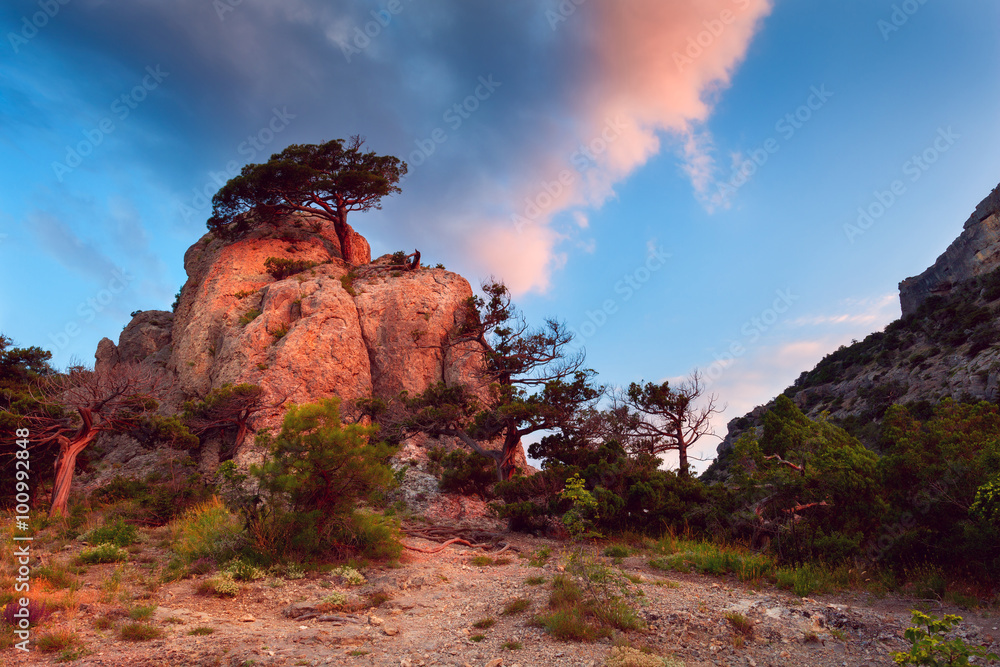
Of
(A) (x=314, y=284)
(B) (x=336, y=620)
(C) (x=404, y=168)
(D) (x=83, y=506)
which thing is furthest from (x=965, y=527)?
(C) (x=404, y=168)

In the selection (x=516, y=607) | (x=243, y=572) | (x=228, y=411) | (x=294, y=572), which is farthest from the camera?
(x=228, y=411)

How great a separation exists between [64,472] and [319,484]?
33.7ft

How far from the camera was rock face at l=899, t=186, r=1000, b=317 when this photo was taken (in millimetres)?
50500

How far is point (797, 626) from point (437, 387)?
1540cm

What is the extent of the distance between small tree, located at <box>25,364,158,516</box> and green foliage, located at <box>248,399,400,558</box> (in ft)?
27.9

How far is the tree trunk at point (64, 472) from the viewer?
14.5m

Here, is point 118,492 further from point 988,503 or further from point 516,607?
point 988,503

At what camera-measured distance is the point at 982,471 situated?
8.43 m

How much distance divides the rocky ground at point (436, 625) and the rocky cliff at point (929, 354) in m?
21.0

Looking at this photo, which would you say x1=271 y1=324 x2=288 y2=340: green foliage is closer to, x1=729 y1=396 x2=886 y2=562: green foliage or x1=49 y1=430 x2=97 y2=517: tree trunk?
x1=49 y1=430 x2=97 y2=517: tree trunk

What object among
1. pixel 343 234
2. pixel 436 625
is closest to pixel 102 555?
pixel 436 625

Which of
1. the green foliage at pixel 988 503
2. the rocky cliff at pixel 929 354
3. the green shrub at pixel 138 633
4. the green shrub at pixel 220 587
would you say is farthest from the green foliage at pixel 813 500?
the rocky cliff at pixel 929 354

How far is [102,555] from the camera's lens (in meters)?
10.0

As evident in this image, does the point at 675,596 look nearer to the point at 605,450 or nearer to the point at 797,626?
the point at 797,626
